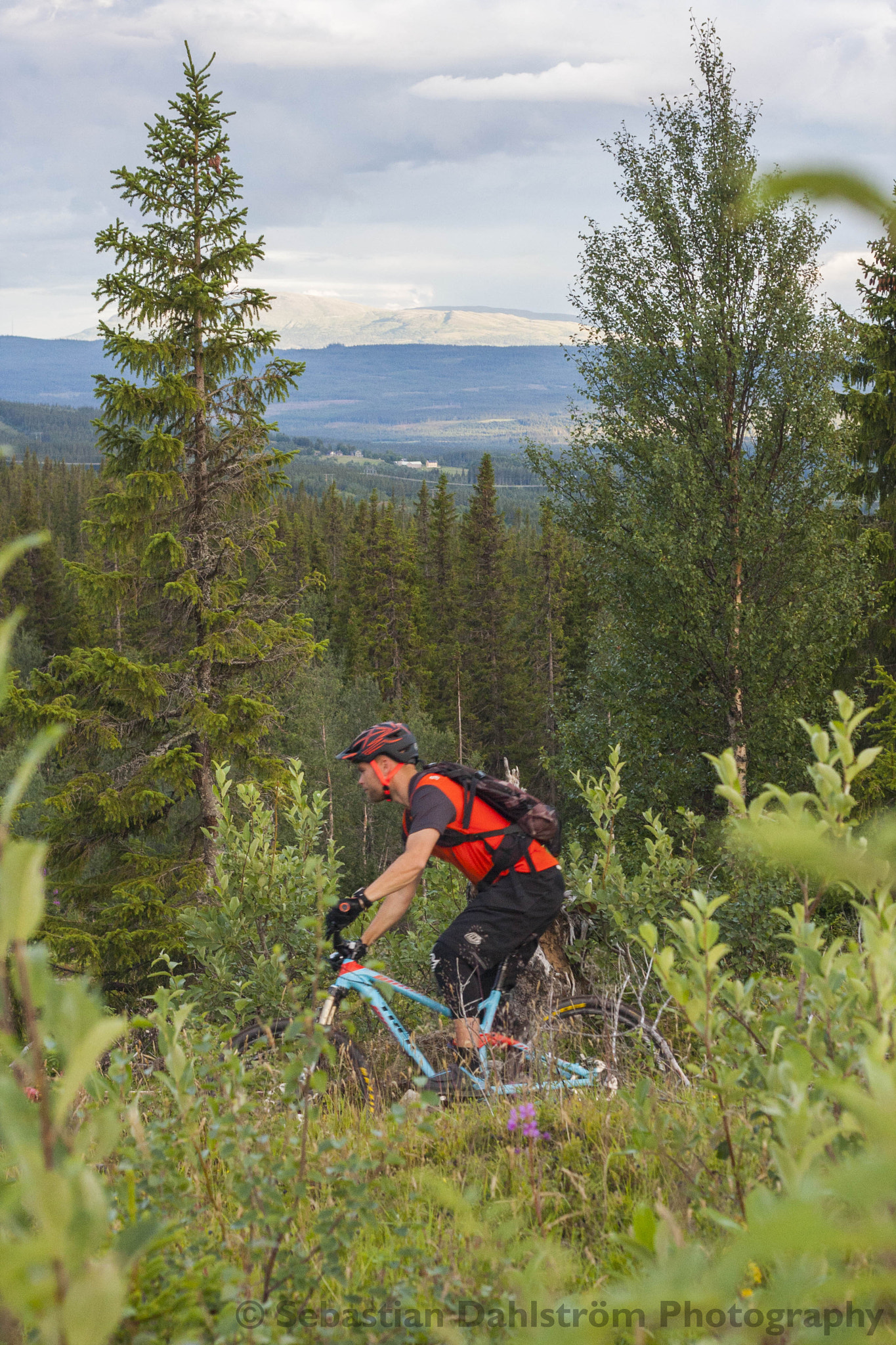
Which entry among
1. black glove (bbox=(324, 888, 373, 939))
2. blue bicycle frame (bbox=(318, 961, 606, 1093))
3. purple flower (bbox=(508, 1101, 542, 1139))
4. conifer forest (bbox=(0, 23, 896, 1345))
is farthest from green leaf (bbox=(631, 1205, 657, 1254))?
black glove (bbox=(324, 888, 373, 939))

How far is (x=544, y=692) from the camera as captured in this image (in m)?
51.0

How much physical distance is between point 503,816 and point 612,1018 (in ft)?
3.61

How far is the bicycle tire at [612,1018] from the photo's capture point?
4.35 metres

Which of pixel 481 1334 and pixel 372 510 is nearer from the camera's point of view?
pixel 481 1334

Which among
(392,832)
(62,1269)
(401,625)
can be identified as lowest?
(392,832)

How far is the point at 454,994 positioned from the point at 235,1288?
311 centimetres

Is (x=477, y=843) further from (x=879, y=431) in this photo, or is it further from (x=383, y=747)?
(x=879, y=431)

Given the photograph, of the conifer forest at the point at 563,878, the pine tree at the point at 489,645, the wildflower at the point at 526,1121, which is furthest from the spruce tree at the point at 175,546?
the pine tree at the point at 489,645

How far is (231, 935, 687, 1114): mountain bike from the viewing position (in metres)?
4.10

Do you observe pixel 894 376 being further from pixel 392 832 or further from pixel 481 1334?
pixel 392 832

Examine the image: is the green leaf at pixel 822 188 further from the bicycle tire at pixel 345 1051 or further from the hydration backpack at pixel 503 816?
the bicycle tire at pixel 345 1051

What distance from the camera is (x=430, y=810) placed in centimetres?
446

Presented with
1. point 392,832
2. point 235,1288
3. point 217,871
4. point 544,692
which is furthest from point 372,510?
point 235,1288

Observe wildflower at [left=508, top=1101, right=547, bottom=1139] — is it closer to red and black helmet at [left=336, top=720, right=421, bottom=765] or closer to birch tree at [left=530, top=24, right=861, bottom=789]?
red and black helmet at [left=336, top=720, right=421, bottom=765]
